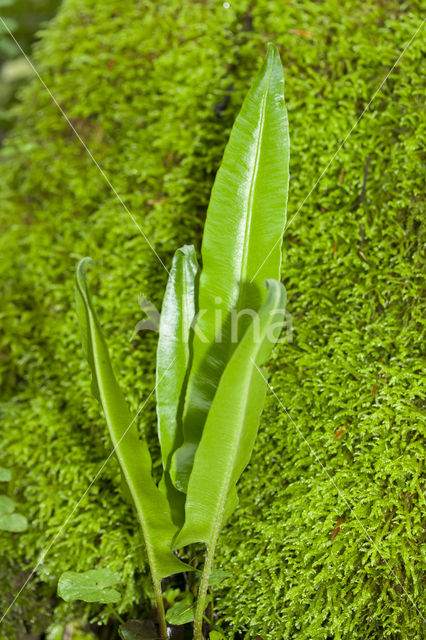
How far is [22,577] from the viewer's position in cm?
132

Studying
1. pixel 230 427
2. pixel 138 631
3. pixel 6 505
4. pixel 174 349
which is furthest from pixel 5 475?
pixel 230 427

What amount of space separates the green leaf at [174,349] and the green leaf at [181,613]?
0.25 m

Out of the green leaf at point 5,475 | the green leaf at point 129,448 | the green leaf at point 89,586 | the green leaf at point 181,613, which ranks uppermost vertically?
the green leaf at point 129,448

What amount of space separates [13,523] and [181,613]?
0.55m

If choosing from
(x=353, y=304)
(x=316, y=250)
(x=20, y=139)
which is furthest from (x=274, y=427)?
(x=20, y=139)

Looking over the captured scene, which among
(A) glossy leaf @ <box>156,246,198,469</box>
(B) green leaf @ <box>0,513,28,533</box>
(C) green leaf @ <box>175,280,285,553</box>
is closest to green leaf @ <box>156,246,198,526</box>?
(A) glossy leaf @ <box>156,246,198,469</box>

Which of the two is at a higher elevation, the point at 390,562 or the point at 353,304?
the point at 353,304

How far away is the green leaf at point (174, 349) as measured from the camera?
1005 millimetres

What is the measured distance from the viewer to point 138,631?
1.00 metres

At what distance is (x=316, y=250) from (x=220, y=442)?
67 centimetres

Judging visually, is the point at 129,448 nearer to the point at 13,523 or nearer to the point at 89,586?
the point at 89,586

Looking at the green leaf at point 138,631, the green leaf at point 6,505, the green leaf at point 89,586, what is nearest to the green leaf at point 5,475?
the green leaf at point 6,505

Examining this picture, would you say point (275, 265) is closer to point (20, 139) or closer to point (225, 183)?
point (225, 183)

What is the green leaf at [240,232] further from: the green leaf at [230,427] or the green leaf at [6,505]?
the green leaf at [6,505]
